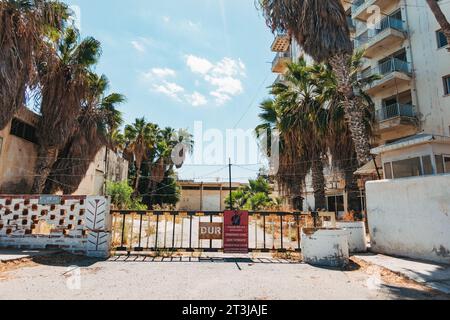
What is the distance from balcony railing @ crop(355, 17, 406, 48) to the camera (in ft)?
66.1

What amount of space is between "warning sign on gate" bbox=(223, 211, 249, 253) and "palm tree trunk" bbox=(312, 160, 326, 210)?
10950 millimetres

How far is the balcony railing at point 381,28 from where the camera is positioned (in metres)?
20.1

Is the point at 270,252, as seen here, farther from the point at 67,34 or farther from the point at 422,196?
the point at 67,34

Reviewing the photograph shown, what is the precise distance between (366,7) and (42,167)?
77.9ft

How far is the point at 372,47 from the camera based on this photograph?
21.8 meters

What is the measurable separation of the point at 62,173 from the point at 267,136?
44.1 ft

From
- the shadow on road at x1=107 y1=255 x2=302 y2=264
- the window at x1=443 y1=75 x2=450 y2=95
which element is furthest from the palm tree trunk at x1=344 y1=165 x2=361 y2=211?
the shadow on road at x1=107 y1=255 x2=302 y2=264

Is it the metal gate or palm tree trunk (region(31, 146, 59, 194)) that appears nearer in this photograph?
the metal gate

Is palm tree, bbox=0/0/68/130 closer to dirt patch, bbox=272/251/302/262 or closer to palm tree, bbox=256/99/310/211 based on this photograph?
dirt patch, bbox=272/251/302/262

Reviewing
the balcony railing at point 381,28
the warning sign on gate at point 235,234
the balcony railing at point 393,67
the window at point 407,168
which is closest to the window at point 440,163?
the window at point 407,168

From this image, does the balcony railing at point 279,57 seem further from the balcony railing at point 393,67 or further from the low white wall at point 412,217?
the low white wall at point 412,217

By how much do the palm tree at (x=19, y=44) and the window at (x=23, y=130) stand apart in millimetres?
2198

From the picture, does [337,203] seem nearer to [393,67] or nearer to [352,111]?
[393,67]

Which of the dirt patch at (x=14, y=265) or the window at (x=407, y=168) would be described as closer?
the dirt patch at (x=14, y=265)
